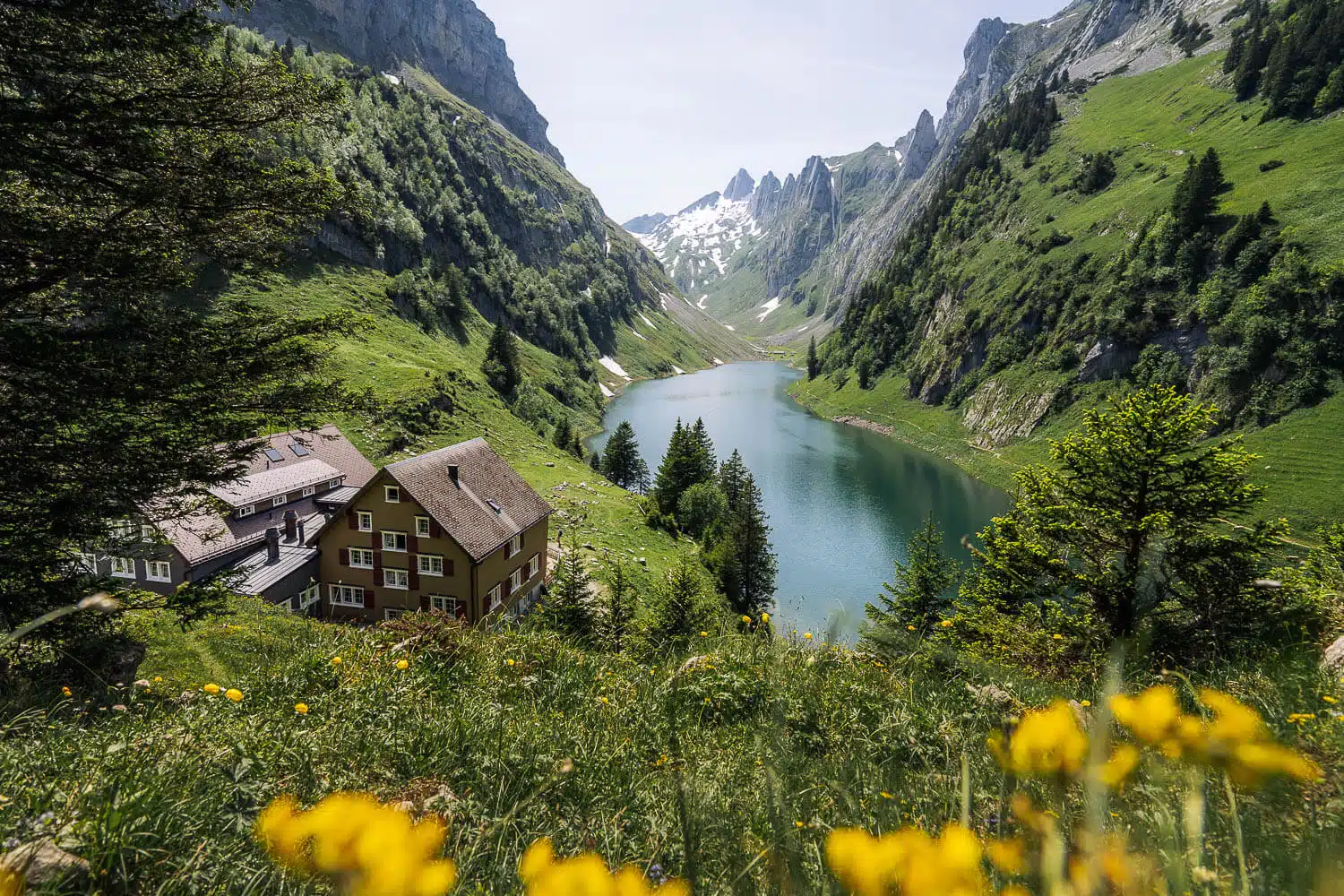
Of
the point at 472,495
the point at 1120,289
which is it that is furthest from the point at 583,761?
the point at 1120,289

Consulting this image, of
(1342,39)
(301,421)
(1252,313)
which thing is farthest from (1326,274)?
(301,421)

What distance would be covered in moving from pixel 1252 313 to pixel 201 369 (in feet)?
240

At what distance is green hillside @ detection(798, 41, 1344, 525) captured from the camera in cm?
4719

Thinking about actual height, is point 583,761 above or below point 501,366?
above

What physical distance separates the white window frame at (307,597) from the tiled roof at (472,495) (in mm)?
7130

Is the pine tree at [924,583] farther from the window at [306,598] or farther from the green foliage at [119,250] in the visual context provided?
the window at [306,598]

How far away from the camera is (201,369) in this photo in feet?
25.3

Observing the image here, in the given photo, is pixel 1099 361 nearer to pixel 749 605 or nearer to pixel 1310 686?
pixel 749 605

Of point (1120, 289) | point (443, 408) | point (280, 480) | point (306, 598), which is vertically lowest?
point (306, 598)

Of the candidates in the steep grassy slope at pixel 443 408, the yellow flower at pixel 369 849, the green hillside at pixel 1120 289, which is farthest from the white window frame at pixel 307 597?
the green hillside at pixel 1120 289

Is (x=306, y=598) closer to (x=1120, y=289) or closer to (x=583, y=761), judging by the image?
(x=583, y=761)

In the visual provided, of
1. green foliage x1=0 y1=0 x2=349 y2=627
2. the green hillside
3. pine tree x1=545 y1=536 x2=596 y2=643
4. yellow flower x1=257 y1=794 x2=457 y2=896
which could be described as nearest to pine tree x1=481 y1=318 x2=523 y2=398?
the green hillside

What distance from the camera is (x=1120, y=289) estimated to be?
6669 centimetres

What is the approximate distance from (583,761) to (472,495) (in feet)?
84.0
